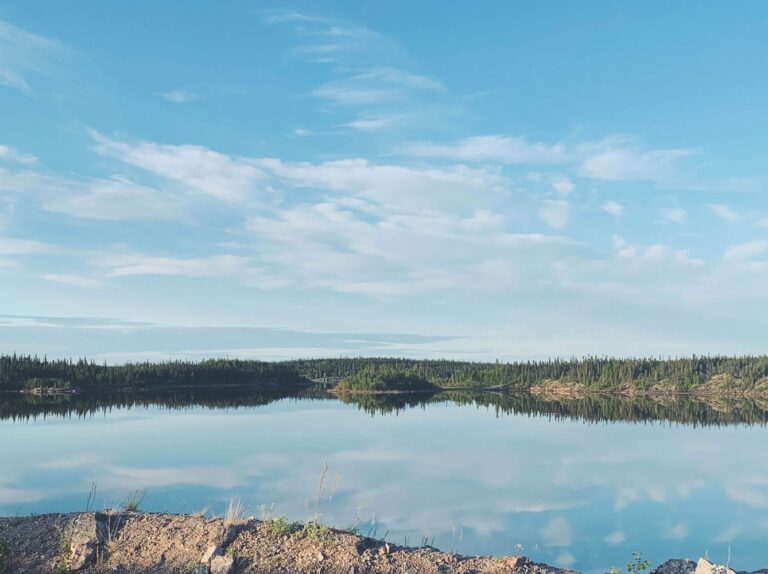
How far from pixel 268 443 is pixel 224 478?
1531 centimetres

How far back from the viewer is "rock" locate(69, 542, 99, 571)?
1089 cm

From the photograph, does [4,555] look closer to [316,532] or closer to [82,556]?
[82,556]

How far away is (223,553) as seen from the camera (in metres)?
10.9

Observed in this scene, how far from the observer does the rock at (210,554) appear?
10.6 m

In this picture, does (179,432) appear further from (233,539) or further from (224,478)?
(233,539)

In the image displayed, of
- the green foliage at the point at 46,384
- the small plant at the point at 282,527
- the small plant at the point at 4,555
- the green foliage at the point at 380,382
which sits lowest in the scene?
the green foliage at the point at 46,384

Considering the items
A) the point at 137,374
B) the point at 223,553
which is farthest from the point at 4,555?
the point at 137,374

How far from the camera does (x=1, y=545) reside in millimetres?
10992

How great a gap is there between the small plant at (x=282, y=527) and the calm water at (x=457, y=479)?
5.01 m

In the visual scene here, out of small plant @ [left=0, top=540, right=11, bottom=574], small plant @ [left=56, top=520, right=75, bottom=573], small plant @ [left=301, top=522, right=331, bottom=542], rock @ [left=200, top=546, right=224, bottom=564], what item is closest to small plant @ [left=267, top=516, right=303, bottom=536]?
small plant @ [left=301, top=522, right=331, bottom=542]

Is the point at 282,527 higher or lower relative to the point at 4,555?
higher

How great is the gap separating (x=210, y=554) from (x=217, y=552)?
13 centimetres

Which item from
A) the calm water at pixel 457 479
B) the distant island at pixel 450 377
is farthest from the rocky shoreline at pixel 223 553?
the distant island at pixel 450 377

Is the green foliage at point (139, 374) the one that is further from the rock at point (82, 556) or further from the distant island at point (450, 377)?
the rock at point (82, 556)
